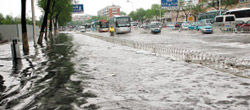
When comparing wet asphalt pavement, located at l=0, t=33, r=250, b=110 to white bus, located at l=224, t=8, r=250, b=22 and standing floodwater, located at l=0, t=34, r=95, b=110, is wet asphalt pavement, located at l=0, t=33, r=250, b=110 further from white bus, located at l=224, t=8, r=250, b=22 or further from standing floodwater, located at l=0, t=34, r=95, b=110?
white bus, located at l=224, t=8, r=250, b=22

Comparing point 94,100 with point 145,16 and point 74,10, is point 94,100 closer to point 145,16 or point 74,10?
point 74,10

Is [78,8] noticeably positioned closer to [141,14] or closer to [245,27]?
[245,27]

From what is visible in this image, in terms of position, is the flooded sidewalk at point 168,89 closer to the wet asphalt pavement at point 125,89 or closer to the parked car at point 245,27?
the wet asphalt pavement at point 125,89

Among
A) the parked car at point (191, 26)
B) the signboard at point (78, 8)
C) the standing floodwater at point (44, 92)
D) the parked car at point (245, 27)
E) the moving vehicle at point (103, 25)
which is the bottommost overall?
the standing floodwater at point (44, 92)

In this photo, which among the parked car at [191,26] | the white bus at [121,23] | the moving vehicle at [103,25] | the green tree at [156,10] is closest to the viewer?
the parked car at [191,26]

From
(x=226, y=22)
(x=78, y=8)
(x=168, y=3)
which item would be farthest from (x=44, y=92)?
(x=78, y=8)

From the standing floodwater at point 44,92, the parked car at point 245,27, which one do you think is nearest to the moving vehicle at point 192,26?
the parked car at point 245,27

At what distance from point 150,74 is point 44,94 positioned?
3.38m

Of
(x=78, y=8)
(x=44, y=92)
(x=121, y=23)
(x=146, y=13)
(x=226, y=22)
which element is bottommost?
(x=44, y=92)

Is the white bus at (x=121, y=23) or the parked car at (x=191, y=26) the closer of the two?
the parked car at (x=191, y=26)

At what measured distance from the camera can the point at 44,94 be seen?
5750 mm

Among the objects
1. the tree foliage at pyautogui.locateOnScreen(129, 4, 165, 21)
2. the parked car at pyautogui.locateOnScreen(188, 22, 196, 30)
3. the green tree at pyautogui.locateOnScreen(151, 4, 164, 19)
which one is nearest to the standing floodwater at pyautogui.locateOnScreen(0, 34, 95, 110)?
the parked car at pyautogui.locateOnScreen(188, 22, 196, 30)

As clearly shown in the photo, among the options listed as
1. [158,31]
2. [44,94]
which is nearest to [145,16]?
[158,31]

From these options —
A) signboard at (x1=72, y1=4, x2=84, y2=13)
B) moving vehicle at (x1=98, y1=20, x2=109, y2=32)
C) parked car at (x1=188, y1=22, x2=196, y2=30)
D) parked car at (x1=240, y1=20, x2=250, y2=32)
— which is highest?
signboard at (x1=72, y1=4, x2=84, y2=13)
